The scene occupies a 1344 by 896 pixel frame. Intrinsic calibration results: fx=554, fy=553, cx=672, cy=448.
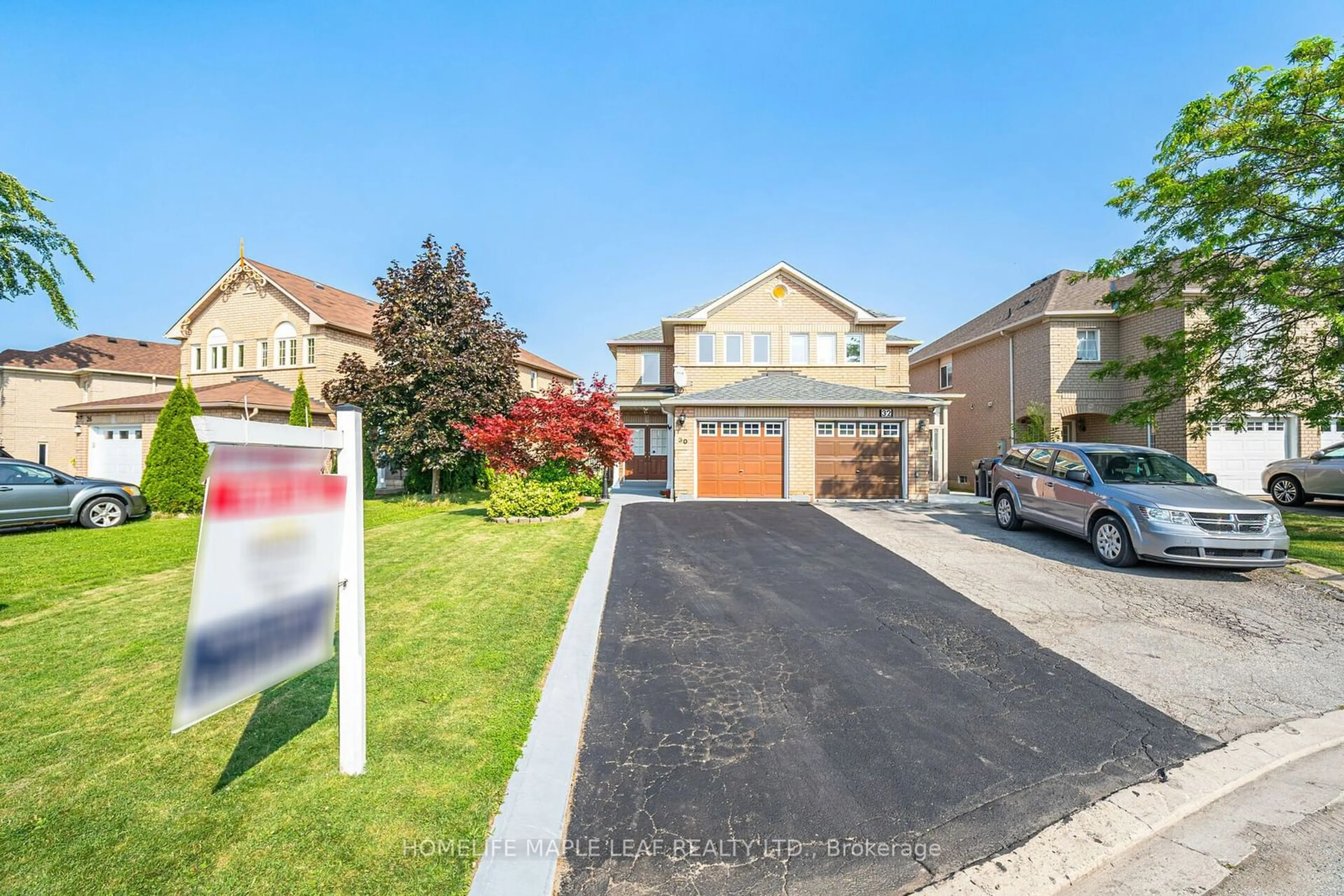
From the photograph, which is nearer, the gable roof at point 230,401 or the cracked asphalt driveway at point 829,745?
the cracked asphalt driveway at point 829,745

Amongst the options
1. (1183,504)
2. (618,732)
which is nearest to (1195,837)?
(618,732)

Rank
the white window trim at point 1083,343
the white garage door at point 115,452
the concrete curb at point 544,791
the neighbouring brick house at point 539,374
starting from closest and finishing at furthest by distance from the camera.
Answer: the concrete curb at point 544,791 < the white garage door at point 115,452 < the white window trim at point 1083,343 < the neighbouring brick house at point 539,374

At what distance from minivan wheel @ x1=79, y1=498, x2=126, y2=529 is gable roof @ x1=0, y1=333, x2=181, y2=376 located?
1707cm

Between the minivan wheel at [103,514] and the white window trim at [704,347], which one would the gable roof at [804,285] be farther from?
the minivan wheel at [103,514]

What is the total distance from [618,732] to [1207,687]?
Answer: 4.42m

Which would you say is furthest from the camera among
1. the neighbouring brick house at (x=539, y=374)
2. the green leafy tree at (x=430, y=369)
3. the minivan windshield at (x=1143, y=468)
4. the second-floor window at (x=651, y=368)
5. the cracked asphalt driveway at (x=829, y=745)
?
the neighbouring brick house at (x=539, y=374)

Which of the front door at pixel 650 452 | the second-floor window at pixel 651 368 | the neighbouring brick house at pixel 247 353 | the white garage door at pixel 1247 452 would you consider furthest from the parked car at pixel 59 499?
the white garage door at pixel 1247 452

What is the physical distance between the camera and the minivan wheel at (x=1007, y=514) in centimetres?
1040

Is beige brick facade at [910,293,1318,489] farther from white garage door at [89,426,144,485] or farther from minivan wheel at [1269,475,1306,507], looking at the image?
white garage door at [89,426,144,485]

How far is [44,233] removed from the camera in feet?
63.9

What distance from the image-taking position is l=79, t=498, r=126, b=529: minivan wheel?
11.5m

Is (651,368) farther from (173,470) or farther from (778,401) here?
(173,470)

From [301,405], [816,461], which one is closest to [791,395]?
[816,461]

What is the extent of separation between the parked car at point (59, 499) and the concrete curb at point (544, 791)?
41.8 feet
